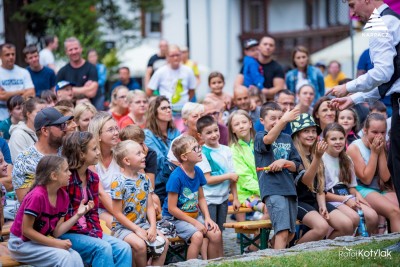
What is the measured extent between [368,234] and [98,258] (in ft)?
11.9

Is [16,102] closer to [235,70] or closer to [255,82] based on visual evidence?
[255,82]

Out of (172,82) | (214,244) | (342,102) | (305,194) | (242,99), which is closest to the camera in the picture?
(342,102)

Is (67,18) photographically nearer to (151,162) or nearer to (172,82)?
(172,82)

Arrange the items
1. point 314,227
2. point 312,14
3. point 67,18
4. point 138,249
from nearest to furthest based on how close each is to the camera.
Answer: point 138,249, point 314,227, point 67,18, point 312,14

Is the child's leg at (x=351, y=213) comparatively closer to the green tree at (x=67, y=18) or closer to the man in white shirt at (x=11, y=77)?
the man in white shirt at (x=11, y=77)

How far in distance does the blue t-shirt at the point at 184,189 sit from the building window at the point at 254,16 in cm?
3112

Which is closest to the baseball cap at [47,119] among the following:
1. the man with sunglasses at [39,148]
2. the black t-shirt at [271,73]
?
the man with sunglasses at [39,148]

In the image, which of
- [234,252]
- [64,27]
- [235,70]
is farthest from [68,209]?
[235,70]

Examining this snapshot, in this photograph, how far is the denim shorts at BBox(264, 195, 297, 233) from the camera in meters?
9.23

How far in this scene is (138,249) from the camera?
846 cm

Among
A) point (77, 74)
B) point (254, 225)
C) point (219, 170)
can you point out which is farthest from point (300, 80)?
point (254, 225)

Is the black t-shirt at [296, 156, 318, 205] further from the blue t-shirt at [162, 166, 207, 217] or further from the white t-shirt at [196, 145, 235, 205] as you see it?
the blue t-shirt at [162, 166, 207, 217]

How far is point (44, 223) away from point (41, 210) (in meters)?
0.15

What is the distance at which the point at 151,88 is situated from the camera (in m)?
15.0
